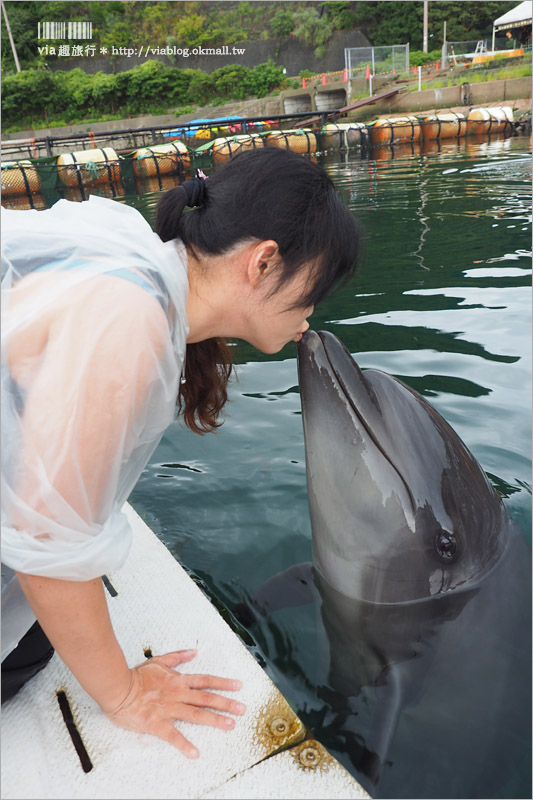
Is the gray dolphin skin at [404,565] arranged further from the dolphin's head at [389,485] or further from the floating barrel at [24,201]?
the floating barrel at [24,201]

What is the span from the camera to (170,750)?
156 centimetres

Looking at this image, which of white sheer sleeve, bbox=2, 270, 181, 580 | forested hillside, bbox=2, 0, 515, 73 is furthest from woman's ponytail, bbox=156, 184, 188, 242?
forested hillside, bbox=2, 0, 515, 73

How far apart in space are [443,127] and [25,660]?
21.7 metres

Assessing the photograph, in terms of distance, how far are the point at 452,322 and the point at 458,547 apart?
3090 millimetres

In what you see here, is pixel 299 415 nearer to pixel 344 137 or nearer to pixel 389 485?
pixel 389 485

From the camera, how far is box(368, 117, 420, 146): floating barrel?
19.9m

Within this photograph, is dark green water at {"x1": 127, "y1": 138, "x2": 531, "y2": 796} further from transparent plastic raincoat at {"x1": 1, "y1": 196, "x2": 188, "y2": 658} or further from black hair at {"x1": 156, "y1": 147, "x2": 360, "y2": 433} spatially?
black hair at {"x1": 156, "y1": 147, "x2": 360, "y2": 433}

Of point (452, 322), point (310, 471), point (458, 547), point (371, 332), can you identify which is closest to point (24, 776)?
point (310, 471)

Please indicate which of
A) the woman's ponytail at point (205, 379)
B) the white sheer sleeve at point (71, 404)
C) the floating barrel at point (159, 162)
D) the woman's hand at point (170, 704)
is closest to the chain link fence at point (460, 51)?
the floating barrel at point (159, 162)

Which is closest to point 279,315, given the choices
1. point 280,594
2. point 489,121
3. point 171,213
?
point 171,213

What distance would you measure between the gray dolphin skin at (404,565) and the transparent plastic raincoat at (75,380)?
2.59 ft

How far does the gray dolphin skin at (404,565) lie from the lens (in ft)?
6.11

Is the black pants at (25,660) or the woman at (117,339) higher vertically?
the woman at (117,339)

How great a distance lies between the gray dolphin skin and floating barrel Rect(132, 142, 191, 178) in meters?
17.5
